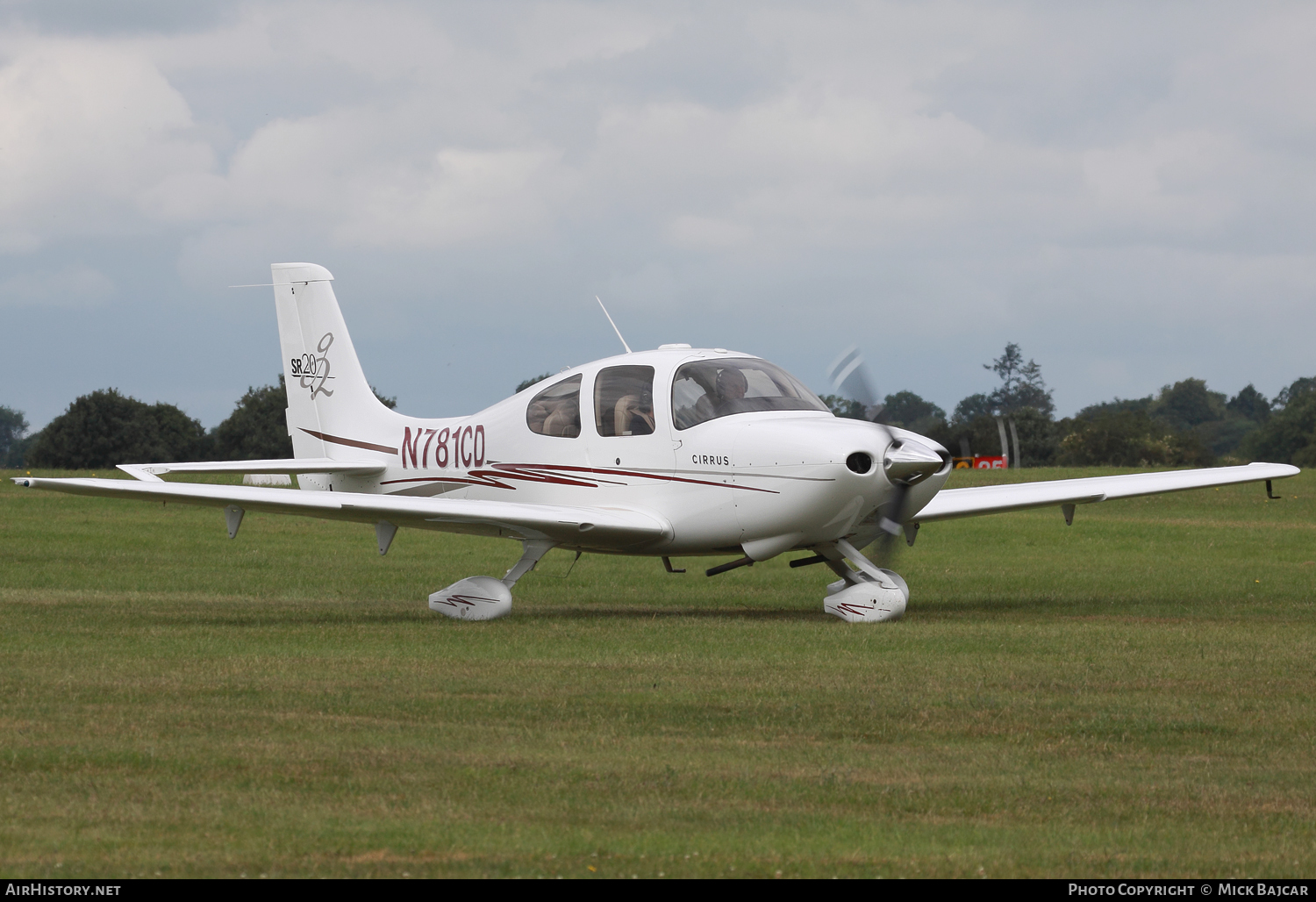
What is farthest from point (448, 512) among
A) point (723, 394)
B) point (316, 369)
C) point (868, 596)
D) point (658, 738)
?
point (658, 738)

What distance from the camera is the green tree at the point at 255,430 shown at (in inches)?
3442

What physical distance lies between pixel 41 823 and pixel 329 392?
44.3 ft

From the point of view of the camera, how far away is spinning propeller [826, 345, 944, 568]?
13.6 meters

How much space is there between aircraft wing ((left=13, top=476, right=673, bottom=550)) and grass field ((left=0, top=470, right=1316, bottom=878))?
33.7 inches

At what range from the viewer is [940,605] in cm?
1667

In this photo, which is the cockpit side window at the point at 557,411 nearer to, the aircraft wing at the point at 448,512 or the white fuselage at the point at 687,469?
the white fuselage at the point at 687,469

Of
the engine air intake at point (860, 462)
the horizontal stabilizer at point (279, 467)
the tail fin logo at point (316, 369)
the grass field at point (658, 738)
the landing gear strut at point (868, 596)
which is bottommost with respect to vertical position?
the grass field at point (658, 738)

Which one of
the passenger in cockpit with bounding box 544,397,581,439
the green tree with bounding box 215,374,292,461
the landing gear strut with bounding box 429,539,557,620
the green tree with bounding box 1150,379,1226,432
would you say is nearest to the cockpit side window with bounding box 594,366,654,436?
the passenger in cockpit with bounding box 544,397,581,439

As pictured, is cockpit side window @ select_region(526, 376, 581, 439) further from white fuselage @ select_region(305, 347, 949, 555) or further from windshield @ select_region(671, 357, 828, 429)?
windshield @ select_region(671, 357, 828, 429)

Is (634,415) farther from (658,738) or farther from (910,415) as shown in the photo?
(658,738)

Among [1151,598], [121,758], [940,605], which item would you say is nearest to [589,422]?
[940,605]

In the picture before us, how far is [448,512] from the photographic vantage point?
1456 centimetres

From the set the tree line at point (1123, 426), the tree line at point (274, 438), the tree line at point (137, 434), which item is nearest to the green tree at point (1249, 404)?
the tree line at point (1123, 426)

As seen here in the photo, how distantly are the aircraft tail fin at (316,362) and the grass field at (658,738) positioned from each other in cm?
275
